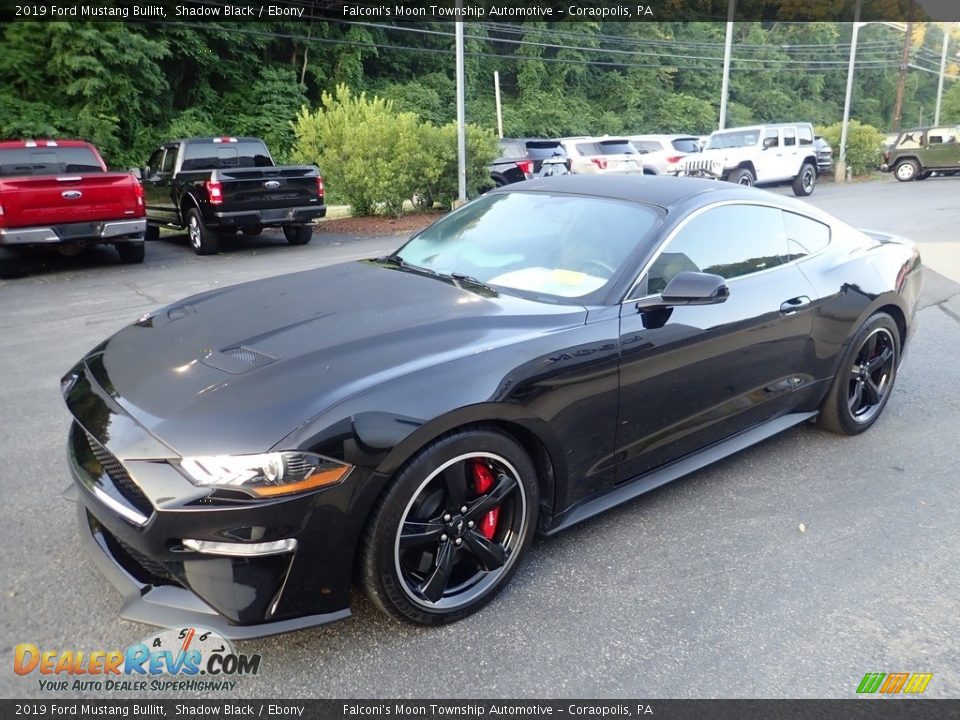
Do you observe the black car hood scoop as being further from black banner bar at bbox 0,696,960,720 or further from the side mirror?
the side mirror

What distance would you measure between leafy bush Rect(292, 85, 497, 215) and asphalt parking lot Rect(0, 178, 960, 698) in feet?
39.1

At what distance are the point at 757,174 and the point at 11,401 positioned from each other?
21.5 metres

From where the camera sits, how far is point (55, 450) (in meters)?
4.30

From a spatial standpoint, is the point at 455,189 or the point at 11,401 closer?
the point at 11,401

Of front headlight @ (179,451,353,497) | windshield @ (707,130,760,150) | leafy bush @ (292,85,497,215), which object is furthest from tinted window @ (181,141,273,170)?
windshield @ (707,130,760,150)

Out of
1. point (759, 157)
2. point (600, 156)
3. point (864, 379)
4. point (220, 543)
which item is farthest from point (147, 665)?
point (759, 157)

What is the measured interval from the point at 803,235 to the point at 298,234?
409 inches

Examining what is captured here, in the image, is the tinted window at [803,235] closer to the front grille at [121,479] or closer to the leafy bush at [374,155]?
the front grille at [121,479]

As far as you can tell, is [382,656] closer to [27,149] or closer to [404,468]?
[404,468]

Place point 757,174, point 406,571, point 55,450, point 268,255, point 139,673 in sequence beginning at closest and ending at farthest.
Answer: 1. point 139,673
2. point 406,571
3. point 55,450
4. point 268,255
5. point 757,174

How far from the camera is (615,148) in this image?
75.3 feet

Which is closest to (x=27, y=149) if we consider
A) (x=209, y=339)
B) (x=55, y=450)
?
(x=55, y=450)

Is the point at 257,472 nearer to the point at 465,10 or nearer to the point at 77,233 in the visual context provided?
the point at 77,233

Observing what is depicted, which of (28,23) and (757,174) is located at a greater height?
(28,23)
